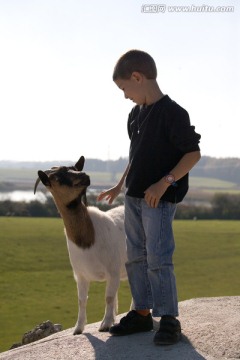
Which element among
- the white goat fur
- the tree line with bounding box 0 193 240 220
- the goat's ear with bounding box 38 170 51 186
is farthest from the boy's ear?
the tree line with bounding box 0 193 240 220

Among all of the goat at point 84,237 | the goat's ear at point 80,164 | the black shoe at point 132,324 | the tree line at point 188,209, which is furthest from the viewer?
the tree line at point 188,209

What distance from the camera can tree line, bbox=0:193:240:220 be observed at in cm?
6159

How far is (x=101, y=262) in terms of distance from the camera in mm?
7430

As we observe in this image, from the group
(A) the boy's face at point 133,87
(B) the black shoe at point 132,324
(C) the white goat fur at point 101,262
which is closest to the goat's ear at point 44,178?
(C) the white goat fur at point 101,262

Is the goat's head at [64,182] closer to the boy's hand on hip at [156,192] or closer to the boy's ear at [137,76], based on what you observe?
the boy's hand on hip at [156,192]

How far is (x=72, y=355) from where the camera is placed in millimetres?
6434

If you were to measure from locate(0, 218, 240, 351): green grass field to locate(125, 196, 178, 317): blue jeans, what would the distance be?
60.6 ft

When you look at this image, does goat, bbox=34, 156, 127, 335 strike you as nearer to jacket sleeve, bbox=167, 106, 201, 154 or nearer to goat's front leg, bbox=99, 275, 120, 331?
goat's front leg, bbox=99, 275, 120, 331

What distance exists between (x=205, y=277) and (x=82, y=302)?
38023mm

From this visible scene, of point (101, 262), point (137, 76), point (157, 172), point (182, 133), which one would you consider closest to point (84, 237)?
point (101, 262)

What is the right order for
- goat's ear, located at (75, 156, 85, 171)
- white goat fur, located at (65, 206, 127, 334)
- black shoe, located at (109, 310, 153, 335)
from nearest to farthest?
1. black shoe, located at (109, 310, 153, 335)
2. white goat fur, located at (65, 206, 127, 334)
3. goat's ear, located at (75, 156, 85, 171)

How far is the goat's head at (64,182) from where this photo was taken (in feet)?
22.8

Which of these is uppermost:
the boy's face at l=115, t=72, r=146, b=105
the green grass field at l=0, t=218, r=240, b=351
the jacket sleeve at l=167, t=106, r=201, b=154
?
the boy's face at l=115, t=72, r=146, b=105

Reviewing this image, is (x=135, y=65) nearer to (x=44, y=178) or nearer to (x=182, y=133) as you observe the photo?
(x=182, y=133)
